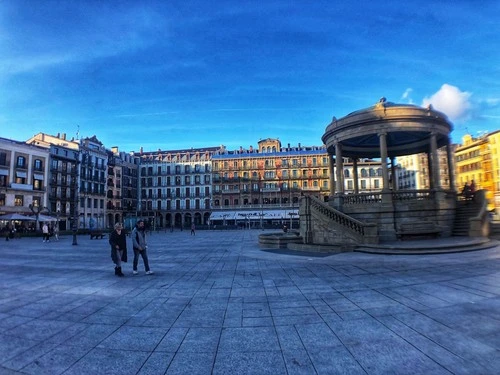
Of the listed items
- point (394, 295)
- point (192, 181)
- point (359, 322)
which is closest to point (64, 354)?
point (359, 322)

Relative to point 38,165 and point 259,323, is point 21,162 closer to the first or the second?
point 38,165

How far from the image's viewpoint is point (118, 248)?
872 centimetres

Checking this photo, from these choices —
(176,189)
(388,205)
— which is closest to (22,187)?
(176,189)

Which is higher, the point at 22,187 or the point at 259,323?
the point at 22,187

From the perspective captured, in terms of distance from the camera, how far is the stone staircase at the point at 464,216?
15234 mm

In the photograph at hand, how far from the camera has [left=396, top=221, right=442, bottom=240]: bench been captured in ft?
48.9

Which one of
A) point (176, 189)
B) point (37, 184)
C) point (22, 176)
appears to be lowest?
point (37, 184)

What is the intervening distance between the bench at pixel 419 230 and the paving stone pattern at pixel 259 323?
6.80 metres

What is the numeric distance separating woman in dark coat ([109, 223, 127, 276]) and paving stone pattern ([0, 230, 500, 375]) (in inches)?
21.0

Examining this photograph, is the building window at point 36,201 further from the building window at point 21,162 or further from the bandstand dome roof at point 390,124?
the bandstand dome roof at point 390,124

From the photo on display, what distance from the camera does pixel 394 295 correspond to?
5641 mm

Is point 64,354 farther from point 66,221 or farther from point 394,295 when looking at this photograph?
point 66,221

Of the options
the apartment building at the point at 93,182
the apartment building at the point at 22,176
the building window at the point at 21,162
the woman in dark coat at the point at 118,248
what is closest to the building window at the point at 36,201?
the apartment building at the point at 22,176

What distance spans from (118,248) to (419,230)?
1443 cm
